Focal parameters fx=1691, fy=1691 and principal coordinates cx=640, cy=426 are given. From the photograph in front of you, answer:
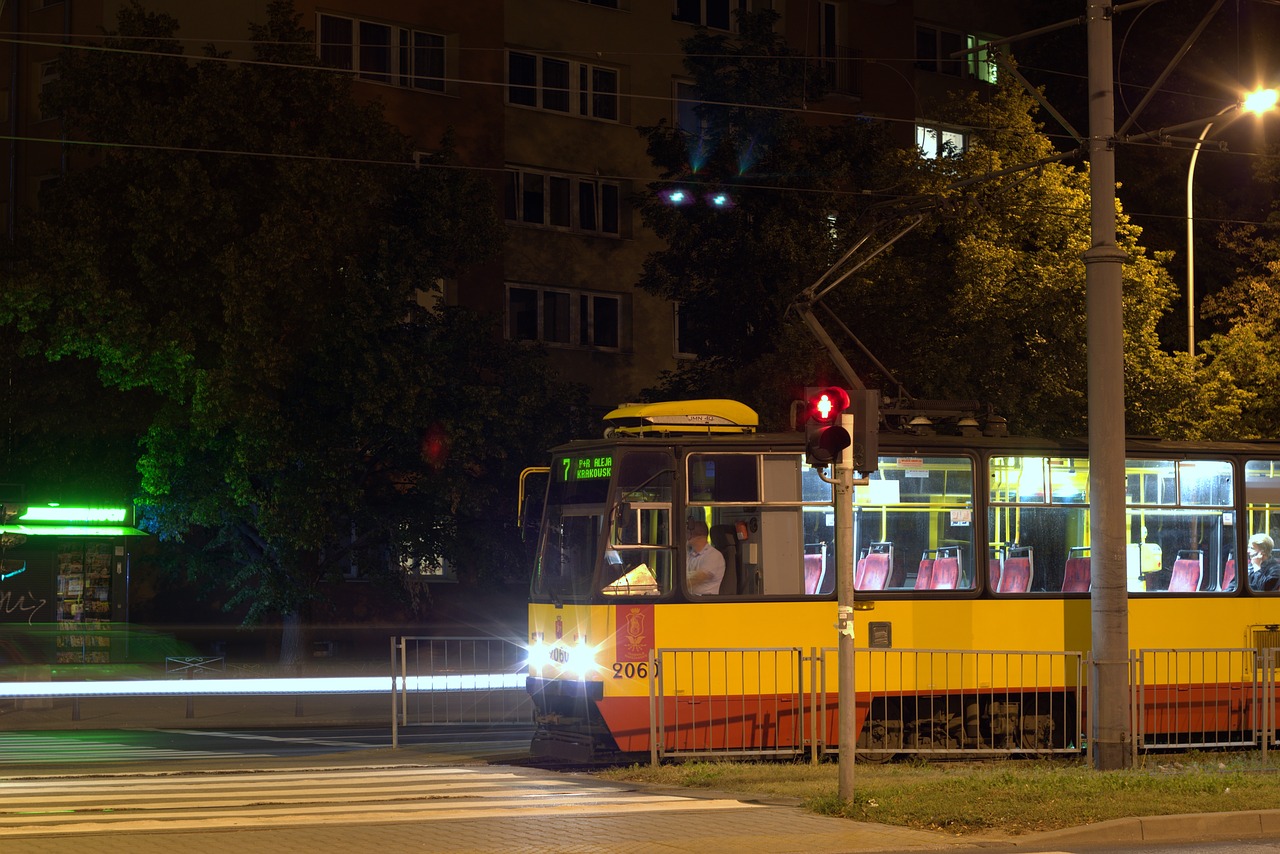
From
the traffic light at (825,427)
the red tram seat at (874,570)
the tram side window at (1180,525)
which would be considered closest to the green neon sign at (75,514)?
the red tram seat at (874,570)

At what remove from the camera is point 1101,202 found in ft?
47.7

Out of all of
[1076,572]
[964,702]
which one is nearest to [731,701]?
[964,702]

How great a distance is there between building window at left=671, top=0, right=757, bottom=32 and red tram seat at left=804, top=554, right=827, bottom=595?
27.5 m

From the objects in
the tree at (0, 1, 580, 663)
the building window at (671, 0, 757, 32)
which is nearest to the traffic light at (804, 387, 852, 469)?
the tree at (0, 1, 580, 663)

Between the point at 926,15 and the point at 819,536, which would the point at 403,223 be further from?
the point at 926,15

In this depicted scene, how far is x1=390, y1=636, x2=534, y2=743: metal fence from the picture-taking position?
68.1 ft

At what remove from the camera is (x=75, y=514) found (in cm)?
2820

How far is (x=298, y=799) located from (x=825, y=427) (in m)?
4.77

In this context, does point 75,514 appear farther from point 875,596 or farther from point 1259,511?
point 1259,511

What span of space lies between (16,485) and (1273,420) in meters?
21.7

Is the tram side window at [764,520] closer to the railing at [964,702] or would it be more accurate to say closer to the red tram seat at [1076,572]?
the railing at [964,702]

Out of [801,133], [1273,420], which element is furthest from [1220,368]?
[801,133]

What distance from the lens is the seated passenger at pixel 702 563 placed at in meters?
15.5

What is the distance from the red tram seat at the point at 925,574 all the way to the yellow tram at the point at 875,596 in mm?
64
